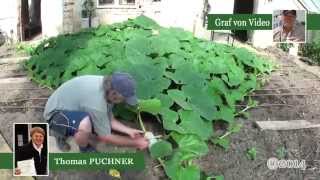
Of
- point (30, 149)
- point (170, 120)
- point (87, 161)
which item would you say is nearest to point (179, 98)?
point (170, 120)

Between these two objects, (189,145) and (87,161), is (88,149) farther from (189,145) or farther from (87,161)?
(189,145)

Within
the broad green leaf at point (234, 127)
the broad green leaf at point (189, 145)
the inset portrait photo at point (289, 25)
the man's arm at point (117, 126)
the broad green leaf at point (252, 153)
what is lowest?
the broad green leaf at point (252, 153)

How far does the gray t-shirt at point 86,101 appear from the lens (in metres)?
1.72

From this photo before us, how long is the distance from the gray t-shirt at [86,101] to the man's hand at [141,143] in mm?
97

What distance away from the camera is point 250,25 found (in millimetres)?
1911

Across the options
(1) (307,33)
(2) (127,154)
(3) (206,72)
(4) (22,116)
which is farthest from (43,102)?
(1) (307,33)

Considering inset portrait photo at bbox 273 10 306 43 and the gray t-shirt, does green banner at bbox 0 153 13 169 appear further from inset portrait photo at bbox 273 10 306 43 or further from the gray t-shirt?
inset portrait photo at bbox 273 10 306 43

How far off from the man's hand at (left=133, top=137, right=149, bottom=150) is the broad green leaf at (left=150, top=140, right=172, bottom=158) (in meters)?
0.03

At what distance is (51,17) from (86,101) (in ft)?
1.08

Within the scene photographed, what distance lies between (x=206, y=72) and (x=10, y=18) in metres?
0.72

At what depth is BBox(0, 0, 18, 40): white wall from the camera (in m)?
1.87

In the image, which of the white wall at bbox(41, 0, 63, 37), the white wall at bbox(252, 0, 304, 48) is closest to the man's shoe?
the white wall at bbox(41, 0, 63, 37)

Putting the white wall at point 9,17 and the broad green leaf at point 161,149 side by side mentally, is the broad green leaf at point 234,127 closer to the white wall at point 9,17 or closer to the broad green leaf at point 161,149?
the broad green leaf at point 161,149

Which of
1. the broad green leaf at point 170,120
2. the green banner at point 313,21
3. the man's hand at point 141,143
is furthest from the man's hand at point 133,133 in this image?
the green banner at point 313,21
